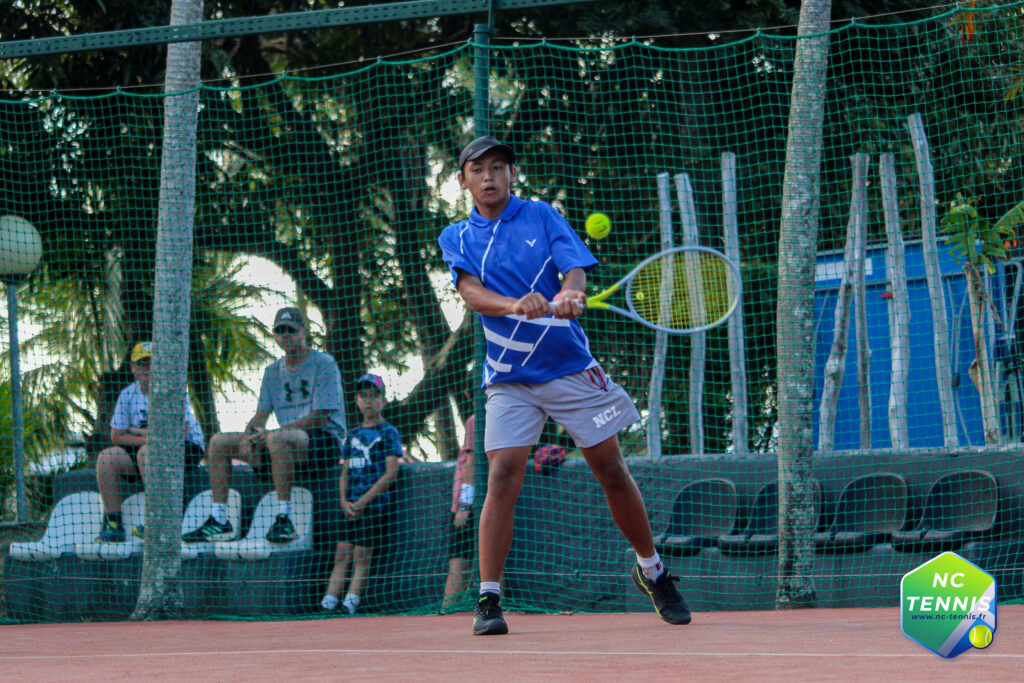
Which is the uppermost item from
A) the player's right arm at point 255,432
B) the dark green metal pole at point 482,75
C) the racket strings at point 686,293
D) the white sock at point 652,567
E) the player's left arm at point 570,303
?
the dark green metal pole at point 482,75

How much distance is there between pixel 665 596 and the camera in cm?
498

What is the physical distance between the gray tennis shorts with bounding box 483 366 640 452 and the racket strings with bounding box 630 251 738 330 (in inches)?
31.0

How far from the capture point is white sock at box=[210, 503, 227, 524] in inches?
299

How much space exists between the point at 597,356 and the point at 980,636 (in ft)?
19.0

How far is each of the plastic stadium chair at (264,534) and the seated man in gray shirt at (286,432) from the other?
5cm

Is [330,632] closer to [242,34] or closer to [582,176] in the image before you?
[242,34]

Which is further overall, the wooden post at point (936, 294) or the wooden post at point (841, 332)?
the wooden post at point (841, 332)

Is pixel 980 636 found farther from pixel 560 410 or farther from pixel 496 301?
pixel 496 301

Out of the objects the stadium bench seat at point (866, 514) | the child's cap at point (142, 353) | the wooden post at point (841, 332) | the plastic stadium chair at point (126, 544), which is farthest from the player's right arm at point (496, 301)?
the child's cap at point (142, 353)

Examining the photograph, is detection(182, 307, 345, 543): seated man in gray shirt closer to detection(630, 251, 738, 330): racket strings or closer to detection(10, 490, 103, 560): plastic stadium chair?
detection(10, 490, 103, 560): plastic stadium chair

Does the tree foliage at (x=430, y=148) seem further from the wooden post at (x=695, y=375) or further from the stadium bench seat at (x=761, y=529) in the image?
the stadium bench seat at (x=761, y=529)

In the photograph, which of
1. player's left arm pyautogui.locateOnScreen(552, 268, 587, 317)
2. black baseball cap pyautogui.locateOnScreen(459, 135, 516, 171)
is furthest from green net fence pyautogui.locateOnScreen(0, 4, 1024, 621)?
player's left arm pyautogui.locateOnScreen(552, 268, 587, 317)

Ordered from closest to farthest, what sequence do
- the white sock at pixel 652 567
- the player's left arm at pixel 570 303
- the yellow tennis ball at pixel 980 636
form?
the yellow tennis ball at pixel 980 636, the player's left arm at pixel 570 303, the white sock at pixel 652 567

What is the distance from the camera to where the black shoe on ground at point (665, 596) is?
4.97 m
